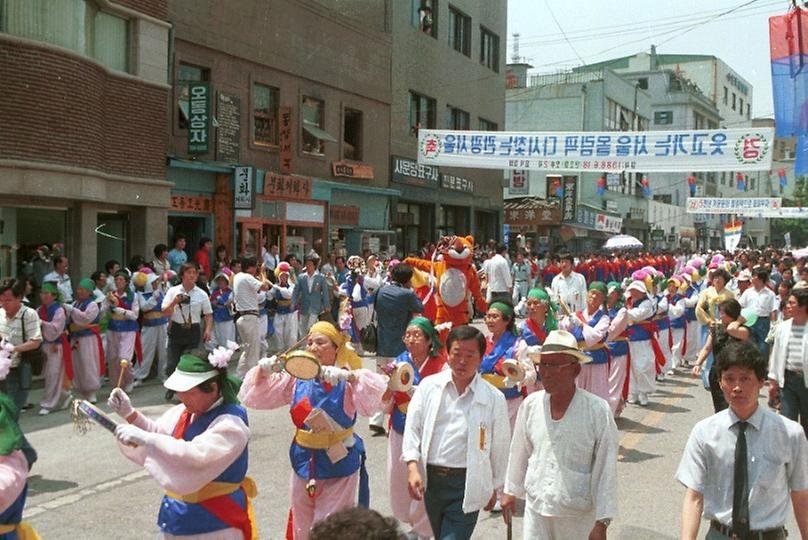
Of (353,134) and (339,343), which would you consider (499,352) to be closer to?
(339,343)

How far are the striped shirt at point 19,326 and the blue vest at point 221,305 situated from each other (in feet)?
13.2

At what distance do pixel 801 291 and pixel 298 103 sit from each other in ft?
52.6

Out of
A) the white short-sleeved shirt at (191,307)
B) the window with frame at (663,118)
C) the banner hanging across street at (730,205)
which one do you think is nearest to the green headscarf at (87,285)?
the white short-sleeved shirt at (191,307)

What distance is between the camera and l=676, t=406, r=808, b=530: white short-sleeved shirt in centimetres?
362

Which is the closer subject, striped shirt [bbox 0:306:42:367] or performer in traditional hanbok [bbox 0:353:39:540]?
performer in traditional hanbok [bbox 0:353:39:540]

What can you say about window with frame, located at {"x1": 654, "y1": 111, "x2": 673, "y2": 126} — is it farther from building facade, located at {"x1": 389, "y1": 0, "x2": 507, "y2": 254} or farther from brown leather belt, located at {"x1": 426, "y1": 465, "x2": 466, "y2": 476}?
brown leather belt, located at {"x1": 426, "y1": 465, "x2": 466, "y2": 476}

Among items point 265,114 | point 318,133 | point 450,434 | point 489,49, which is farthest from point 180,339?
point 489,49

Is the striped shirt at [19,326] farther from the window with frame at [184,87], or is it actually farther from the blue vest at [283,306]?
the window with frame at [184,87]

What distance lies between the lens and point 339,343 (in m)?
5.27

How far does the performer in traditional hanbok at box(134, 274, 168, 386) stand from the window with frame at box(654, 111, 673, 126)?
54.0m

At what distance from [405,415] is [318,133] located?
A: 1704 cm

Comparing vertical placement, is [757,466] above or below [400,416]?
above

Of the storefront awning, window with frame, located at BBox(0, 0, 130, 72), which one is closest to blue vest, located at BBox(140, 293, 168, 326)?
window with frame, located at BBox(0, 0, 130, 72)

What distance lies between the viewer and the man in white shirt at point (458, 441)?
15.0 ft
